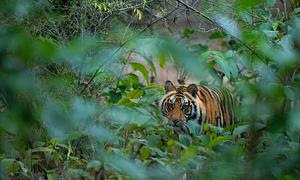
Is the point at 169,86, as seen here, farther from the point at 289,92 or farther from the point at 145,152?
the point at 289,92

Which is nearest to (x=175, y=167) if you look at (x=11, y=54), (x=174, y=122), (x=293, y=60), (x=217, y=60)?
(x=293, y=60)

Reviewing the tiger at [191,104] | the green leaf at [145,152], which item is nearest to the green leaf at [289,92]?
the green leaf at [145,152]

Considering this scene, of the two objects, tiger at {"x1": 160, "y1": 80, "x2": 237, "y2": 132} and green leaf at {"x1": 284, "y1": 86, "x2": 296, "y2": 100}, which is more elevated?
tiger at {"x1": 160, "y1": 80, "x2": 237, "y2": 132}

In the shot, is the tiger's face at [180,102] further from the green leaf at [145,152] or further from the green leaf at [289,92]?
the green leaf at [289,92]

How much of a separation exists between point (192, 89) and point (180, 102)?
6.3 inches

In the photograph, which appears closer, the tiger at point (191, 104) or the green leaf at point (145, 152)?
the green leaf at point (145, 152)

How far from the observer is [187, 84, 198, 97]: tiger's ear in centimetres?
527

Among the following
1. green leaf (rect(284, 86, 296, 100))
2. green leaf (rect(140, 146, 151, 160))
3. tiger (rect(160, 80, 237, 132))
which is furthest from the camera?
tiger (rect(160, 80, 237, 132))

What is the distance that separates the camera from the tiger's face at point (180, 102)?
5266mm

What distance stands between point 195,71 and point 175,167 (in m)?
1.17

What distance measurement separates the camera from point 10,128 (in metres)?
0.89

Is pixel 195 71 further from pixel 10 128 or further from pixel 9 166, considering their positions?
pixel 9 166

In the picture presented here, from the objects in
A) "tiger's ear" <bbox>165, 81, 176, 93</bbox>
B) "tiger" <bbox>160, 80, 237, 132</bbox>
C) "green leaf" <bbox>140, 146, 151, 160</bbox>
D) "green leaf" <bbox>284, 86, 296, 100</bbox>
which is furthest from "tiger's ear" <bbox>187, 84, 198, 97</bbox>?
"green leaf" <bbox>284, 86, 296, 100</bbox>

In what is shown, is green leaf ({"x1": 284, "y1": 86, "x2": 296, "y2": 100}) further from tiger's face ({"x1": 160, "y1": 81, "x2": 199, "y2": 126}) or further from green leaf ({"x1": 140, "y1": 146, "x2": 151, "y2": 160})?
tiger's face ({"x1": 160, "y1": 81, "x2": 199, "y2": 126})
